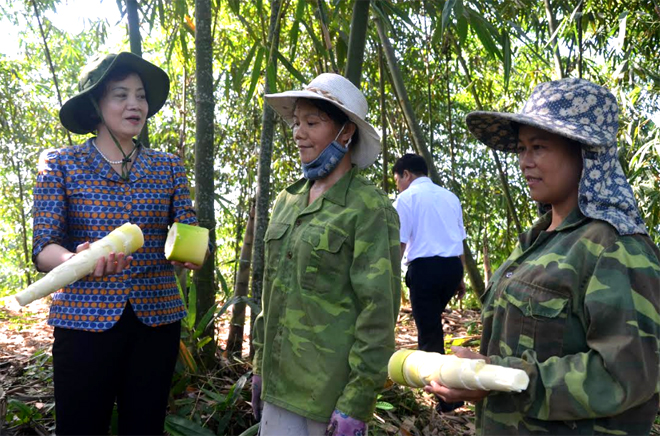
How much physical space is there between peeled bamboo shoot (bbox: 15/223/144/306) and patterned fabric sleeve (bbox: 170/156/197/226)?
0.31 m

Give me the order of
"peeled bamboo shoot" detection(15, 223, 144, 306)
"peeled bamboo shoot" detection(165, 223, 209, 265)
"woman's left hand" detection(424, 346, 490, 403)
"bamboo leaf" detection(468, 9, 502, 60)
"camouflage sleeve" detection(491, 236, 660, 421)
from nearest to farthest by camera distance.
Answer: "camouflage sleeve" detection(491, 236, 660, 421), "woman's left hand" detection(424, 346, 490, 403), "peeled bamboo shoot" detection(15, 223, 144, 306), "peeled bamboo shoot" detection(165, 223, 209, 265), "bamboo leaf" detection(468, 9, 502, 60)

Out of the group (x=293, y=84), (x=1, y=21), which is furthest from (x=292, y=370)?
(x=1, y=21)

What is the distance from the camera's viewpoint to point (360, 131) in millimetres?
1987

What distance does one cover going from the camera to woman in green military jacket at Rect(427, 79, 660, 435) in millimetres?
1232

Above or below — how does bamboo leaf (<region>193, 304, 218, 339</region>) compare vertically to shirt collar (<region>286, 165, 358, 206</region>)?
below

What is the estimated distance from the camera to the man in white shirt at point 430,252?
4.15 m

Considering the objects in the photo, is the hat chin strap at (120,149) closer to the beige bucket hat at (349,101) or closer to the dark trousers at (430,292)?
the beige bucket hat at (349,101)

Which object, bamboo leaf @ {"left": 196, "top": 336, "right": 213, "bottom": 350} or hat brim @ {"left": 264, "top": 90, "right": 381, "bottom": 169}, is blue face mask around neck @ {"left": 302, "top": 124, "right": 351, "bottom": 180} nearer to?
hat brim @ {"left": 264, "top": 90, "right": 381, "bottom": 169}

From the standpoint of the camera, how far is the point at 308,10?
13.3 ft

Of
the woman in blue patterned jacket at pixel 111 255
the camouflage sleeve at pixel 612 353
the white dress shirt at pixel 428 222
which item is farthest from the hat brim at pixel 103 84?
the white dress shirt at pixel 428 222

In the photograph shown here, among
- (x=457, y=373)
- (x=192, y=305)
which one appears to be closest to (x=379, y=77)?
(x=192, y=305)

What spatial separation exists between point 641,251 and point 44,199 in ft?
5.37

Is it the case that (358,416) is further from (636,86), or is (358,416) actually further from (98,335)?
(636,86)

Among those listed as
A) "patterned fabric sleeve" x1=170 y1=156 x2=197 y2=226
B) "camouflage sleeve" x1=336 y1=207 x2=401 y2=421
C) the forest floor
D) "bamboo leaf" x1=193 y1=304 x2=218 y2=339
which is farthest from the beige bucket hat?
the forest floor
